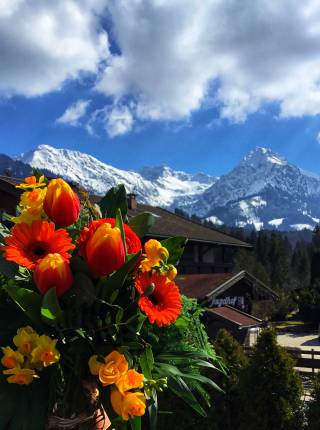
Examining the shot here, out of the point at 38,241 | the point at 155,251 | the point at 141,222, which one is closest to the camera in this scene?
the point at 38,241

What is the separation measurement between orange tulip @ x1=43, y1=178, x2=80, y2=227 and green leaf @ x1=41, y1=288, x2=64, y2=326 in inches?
14.3

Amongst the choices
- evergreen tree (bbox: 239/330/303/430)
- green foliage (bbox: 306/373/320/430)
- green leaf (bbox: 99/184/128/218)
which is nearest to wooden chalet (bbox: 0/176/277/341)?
evergreen tree (bbox: 239/330/303/430)

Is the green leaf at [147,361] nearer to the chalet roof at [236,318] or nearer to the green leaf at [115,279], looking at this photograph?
the green leaf at [115,279]

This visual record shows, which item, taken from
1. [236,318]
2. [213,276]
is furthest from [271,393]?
[213,276]

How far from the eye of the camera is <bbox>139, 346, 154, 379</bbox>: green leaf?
60.9 inches

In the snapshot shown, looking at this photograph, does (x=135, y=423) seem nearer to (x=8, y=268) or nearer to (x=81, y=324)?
(x=81, y=324)

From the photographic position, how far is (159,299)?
1.64m

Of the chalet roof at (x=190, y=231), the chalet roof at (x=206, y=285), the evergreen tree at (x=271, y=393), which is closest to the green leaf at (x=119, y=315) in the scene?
the evergreen tree at (x=271, y=393)

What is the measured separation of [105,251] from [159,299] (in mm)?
292

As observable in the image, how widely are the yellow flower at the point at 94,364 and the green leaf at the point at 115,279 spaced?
0.20 metres

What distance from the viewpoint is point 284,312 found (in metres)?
46.2

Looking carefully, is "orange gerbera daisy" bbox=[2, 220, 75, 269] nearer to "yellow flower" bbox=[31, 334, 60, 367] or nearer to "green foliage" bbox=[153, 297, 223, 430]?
"yellow flower" bbox=[31, 334, 60, 367]

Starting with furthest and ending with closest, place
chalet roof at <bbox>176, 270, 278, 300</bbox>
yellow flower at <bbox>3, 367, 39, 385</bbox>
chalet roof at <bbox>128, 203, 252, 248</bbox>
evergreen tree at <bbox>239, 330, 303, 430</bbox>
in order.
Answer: chalet roof at <bbox>128, 203, 252, 248</bbox>, chalet roof at <bbox>176, 270, 278, 300</bbox>, evergreen tree at <bbox>239, 330, 303, 430</bbox>, yellow flower at <bbox>3, 367, 39, 385</bbox>

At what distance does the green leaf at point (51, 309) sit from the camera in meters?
1.38
